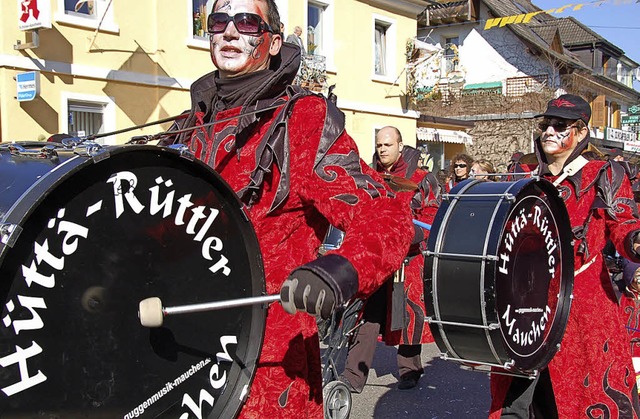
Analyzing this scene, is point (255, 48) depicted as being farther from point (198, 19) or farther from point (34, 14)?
point (198, 19)

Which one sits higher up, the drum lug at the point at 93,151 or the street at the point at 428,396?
the drum lug at the point at 93,151

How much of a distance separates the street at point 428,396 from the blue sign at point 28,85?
5964 mm

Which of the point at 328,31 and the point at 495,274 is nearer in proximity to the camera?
the point at 495,274

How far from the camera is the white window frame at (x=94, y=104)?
1038cm

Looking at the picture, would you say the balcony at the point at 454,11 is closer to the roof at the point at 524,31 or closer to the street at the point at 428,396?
the roof at the point at 524,31

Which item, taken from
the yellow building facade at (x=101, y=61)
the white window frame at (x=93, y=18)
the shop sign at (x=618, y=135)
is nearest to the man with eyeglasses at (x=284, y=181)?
the yellow building facade at (x=101, y=61)

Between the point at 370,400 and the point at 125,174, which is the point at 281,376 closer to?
the point at 125,174

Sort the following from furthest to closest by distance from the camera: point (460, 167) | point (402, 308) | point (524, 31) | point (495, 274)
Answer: point (524, 31)
point (460, 167)
point (402, 308)
point (495, 274)

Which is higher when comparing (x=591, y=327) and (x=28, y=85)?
(x=28, y=85)

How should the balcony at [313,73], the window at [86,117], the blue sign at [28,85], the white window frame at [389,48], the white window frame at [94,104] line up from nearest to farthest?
the blue sign at [28,85]
the white window frame at [94,104]
the window at [86,117]
the balcony at [313,73]
the white window frame at [389,48]

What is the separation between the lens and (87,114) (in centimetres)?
1097

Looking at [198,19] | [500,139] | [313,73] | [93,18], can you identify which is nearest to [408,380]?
[93,18]

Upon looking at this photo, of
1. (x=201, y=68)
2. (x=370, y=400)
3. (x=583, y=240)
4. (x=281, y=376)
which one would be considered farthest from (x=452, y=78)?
(x=281, y=376)

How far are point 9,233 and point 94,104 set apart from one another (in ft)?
33.5
